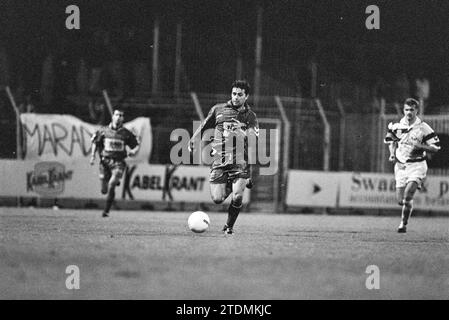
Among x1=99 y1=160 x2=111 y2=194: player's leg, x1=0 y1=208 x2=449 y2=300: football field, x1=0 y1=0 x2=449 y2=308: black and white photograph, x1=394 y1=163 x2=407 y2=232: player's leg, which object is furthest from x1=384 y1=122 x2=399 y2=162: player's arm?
x1=99 y1=160 x2=111 y2=194: player's leg

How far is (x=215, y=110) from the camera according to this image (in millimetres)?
12227

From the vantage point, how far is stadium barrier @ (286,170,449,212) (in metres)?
22.5

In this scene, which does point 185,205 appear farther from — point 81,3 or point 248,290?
point 248,290

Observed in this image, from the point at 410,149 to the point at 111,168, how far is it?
5889 mm

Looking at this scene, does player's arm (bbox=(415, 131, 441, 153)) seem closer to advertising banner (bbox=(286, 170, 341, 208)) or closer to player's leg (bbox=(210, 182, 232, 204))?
player's leg (bbox=(210, 182, 232, 204))

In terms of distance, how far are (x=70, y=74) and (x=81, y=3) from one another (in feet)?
6.23

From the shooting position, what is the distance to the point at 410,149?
45.9ft

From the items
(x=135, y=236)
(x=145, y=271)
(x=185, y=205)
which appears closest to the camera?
(x=145, y=271)

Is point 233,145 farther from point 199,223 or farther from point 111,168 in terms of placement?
point 111,168

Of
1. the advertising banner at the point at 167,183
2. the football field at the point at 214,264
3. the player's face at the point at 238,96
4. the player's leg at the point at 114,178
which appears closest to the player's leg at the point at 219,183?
the football field at the point at 214,264

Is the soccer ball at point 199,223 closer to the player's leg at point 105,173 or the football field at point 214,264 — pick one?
the football field at point 214,264

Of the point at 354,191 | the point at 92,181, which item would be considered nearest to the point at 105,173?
the point at 92,181

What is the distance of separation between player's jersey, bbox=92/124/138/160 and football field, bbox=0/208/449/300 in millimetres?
3979
